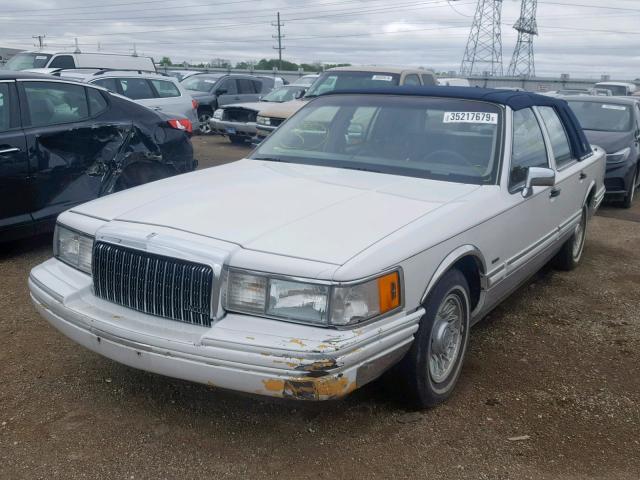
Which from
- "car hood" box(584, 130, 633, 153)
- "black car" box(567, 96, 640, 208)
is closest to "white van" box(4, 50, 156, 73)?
"black car" box(567, 96, 640, 208)

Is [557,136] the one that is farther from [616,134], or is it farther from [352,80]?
[352,80]

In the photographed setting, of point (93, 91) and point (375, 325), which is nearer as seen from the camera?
point (375, 325)

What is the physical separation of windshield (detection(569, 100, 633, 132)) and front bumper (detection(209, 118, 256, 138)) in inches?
275

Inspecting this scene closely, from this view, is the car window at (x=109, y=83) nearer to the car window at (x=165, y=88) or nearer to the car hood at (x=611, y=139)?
the car window at (x=165, y=88)

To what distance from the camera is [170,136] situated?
6750 millimetres

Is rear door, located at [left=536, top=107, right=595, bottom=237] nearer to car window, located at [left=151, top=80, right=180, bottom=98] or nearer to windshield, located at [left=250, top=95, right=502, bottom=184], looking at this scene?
windshield, located at [left=250, top=95, right=502, bottom=184]

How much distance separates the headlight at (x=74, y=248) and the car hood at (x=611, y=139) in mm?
7841

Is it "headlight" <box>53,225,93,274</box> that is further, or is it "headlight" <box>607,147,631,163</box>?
"headlight" <box>607,147,631,163</box>

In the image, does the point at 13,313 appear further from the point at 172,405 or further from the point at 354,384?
the point at 354,384

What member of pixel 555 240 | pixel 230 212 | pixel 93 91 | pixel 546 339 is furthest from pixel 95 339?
pixel 93 91

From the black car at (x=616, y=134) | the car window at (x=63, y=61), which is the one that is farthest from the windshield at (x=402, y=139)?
the car window at (x=63, y=61)

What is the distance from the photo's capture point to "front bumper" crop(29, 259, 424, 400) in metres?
2.54

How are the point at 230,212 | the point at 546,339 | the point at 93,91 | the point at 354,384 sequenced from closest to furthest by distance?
the point at 354,384 < the point at 230,212 < the point at 546,339 < the point at 93,91

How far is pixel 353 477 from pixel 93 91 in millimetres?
4812
